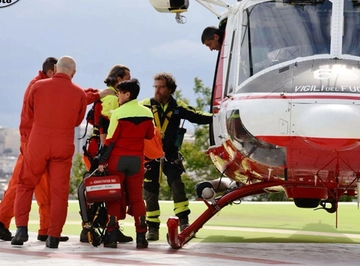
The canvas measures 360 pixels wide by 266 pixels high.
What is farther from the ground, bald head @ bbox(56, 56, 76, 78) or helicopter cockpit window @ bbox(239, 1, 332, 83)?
helicopter cockpit window @ bbox(239, 1, 332, 83)

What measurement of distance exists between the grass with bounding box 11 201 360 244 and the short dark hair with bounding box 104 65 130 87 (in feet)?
6.56

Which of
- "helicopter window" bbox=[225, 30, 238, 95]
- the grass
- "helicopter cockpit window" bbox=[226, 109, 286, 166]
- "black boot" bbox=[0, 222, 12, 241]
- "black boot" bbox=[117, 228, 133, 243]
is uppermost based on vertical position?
"helicopter window" bbox=[225, 30, 238, 95]

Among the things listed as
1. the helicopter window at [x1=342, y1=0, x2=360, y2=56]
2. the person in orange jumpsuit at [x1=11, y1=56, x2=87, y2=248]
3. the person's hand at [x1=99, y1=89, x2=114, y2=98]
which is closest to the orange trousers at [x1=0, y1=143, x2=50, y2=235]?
the person in orange jumpsuit at [x1=11, y1=56, x2=87, y2=248]

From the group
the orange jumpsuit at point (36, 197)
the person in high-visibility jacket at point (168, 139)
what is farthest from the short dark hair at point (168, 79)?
the orange jumpsuit at point (36, 197)

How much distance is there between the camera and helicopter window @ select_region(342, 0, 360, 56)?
32.9 feet

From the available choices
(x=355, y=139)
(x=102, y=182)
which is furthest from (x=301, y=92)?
(x=102, y=182)

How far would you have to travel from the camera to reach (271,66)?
33.2ft

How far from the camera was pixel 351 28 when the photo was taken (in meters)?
10.2

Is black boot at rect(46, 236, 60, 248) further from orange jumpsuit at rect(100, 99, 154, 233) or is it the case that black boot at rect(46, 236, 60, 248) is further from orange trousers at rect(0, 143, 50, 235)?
orange trousers at rect(0, 143, 50, 235)

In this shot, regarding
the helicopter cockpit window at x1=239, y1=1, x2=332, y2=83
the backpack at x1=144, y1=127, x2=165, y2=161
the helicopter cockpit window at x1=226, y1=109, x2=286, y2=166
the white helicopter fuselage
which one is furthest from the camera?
the backpack at x1=144, y1=127, x2=165, y2=161

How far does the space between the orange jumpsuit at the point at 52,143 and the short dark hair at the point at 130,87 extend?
0.47 meters

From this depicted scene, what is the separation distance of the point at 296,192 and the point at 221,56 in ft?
5.84

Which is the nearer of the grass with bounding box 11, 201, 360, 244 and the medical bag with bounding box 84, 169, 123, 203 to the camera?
the medical bag with bounding box 84, 169, 123, 203

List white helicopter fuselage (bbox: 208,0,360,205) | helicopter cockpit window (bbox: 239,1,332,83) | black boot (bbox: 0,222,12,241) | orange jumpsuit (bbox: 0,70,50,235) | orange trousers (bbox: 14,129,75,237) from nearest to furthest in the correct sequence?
white helicopter fuselage (bbox: 208,0,360,205)
helicopter cockpit window (bbox: 239,1,332,83)
orange trousers (bbox: 14,129,75,237)
black boot (bbox: 0,222,12,241)
orange jumpsuit (bbox: 0,70,50,235)
